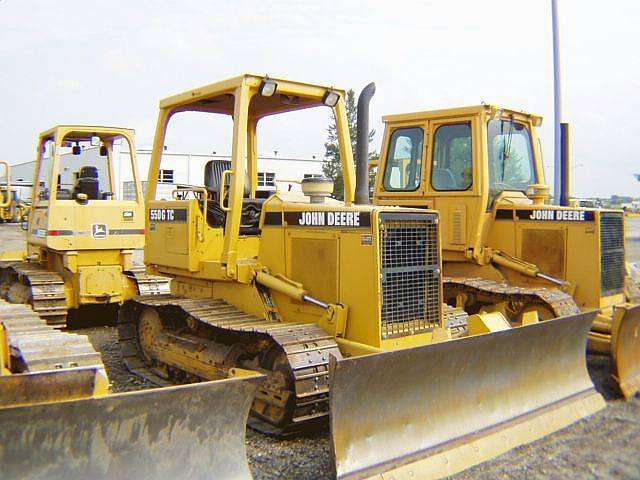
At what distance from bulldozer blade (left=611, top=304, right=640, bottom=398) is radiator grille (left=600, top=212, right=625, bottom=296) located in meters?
1.19

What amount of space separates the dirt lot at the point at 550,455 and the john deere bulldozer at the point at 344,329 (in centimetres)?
14

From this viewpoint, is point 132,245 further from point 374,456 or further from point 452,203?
point 374,456

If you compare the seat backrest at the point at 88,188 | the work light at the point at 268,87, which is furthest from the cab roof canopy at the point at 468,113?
the seat backrest at the point at 88,188

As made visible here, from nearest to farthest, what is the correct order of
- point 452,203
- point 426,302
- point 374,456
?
point 374,456
point 426,302
point 452,203

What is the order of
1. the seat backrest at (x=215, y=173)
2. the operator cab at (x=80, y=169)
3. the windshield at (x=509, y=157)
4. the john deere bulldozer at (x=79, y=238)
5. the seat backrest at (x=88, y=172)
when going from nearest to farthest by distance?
the seat backrest at (x=215, y=173) < the windshield at (x=509, y=157) < the john deere bulldozer at (x=79, y=238) < the operator cab at (x=80, y=169) < the seat backrest at (x=88, y=172)

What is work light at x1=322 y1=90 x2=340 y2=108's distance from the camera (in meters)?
6.46

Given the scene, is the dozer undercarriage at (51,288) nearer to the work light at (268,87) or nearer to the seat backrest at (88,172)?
the seat backrest at (88,172)

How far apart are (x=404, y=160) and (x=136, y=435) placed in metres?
5.87

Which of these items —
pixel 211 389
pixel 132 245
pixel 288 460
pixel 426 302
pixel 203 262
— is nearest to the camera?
pixel 211 389

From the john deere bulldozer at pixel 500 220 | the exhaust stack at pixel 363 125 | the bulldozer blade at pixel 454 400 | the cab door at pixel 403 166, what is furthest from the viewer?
the cab door at pixel 403 166

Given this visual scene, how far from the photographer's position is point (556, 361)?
236 inches

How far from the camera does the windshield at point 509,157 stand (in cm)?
828

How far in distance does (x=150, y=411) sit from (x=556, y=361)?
3810 millimetres

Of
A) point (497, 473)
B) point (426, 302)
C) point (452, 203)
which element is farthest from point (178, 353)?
point (452, 203)
